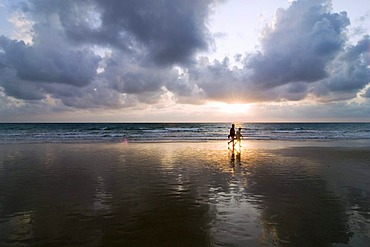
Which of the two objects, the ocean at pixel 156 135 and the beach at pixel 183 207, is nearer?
the beach at pixel 183 207

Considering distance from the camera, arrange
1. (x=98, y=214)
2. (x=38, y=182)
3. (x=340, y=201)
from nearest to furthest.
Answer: (x=98, y=214) → (x=340, y=201) → (x=38, y=182)

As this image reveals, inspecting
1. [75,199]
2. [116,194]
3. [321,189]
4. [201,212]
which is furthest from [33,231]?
[321,189]

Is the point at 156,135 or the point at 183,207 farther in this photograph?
the point at 156,135

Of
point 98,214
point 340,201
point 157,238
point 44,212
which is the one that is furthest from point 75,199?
point 340,201

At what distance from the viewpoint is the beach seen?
5.55 m

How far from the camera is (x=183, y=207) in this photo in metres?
7.55

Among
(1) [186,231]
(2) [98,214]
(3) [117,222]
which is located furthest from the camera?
(2) [98,214]

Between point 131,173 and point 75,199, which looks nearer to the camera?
point 75,199

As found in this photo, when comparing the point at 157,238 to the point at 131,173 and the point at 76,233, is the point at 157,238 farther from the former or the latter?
the point at 131,173

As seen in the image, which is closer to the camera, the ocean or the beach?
the beach

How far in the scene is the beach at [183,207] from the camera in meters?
5.55

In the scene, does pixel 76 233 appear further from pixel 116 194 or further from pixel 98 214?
pixel 116 194

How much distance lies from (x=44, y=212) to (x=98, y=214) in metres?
1.52

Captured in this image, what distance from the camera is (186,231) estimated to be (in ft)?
19.3
